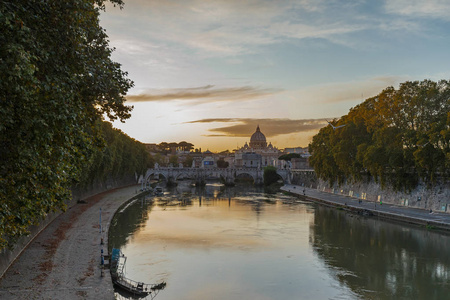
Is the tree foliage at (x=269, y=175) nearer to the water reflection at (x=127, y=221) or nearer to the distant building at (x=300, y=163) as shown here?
the distant building at (x=300, y=163)

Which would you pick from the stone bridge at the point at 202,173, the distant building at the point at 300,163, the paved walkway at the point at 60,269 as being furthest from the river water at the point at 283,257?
the distant building at the point at 300,163

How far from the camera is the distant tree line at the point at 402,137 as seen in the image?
39000 mm

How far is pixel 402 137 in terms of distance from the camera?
4394 cm

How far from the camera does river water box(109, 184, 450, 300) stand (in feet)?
69.3

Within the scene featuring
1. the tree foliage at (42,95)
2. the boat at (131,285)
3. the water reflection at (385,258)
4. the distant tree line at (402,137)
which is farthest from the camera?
the distant tree line at (402,137)

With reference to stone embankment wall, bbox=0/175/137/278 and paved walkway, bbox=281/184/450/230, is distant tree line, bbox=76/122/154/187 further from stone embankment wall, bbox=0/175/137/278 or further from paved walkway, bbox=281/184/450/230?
paved walkway, bbox=281/184/450/230

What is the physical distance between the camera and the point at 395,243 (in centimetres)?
3166

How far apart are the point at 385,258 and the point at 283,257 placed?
6.18 metres

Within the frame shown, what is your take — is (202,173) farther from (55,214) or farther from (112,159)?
(55,214)

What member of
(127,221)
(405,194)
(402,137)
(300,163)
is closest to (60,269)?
(127,221)

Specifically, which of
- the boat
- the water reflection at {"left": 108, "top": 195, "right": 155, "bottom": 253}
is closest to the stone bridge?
the water reflection at {"left": 108, "top": 195, "right": 155, "bottom": 253}

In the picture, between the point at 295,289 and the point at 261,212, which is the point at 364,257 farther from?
the point at 261,212

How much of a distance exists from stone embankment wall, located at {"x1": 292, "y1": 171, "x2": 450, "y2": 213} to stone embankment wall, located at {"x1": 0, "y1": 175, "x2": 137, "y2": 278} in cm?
3311

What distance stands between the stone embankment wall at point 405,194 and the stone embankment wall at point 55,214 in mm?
33106
